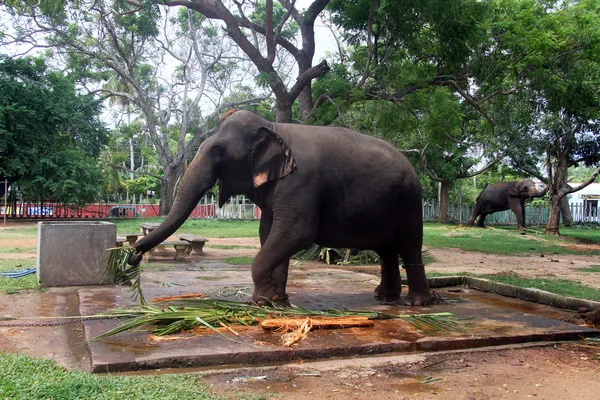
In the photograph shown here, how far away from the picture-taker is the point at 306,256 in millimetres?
13625

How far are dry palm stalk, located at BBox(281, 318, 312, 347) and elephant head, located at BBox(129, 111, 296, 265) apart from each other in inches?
66.6

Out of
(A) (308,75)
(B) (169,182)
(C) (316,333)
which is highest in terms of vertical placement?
(A) (308,75)

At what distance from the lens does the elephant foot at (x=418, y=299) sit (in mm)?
7039

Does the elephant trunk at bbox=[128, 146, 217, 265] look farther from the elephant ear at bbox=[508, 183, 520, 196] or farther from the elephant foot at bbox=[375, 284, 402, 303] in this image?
the elephant ear at bbox=[508, 183, 520, 196]

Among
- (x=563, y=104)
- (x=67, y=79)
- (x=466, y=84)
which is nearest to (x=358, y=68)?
(x=466, y=84)

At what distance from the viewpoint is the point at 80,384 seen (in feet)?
11.9

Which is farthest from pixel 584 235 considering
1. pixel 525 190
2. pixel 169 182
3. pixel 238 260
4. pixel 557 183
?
pixel 169 182

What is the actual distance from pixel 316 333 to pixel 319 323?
0.15 metres

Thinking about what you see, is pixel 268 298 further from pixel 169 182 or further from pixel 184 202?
pixel 169 182

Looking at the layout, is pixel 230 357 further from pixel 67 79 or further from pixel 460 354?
pixel 67 79

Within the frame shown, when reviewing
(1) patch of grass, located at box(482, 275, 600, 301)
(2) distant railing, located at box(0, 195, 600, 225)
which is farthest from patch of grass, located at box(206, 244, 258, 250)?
(2) distant railing, located at box(0, 195, 600, 225)

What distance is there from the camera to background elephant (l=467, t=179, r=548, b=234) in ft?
89.0

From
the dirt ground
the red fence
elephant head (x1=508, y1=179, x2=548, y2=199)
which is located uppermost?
elephant head (x1=508, y1=179, x2=548, y2=199)

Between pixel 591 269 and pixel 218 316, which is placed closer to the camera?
pixel 218 316
